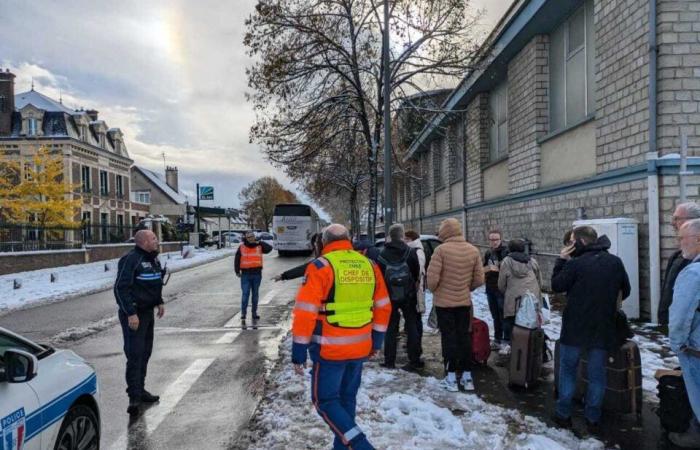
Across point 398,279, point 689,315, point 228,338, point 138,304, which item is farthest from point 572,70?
point 138,304

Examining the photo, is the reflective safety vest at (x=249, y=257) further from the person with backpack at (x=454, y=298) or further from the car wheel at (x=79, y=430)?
the car wheel at (x=79, y=430)

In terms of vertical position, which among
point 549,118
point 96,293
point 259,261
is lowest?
point 96,293

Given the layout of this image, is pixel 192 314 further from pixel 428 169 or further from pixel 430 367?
pixel 428 169

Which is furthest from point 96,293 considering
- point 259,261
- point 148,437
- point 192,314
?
point 148,437

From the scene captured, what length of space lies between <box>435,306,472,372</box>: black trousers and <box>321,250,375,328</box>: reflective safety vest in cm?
Answer: 218

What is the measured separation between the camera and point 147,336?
18.3ft

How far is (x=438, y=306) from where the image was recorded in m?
5.75

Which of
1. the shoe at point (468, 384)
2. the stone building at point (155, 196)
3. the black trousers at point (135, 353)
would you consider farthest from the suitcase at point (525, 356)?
the stone building at point (155, 196)

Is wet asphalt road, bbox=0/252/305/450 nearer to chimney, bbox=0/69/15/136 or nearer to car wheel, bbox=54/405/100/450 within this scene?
car wheel, bbox=54/405/100/450

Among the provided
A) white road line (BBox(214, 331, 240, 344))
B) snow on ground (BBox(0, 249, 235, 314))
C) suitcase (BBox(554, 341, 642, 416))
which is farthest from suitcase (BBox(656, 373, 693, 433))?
snow on ground (BBox(0, 249, 235, 314))

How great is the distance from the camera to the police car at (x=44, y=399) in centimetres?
279

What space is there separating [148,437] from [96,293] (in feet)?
42.4

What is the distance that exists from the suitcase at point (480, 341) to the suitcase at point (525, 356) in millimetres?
829

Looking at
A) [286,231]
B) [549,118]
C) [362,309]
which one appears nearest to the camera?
[362,309]
